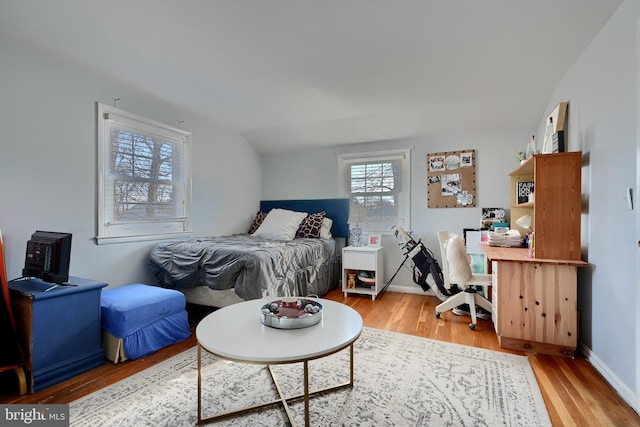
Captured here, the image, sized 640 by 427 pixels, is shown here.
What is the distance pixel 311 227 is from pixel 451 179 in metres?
1.88

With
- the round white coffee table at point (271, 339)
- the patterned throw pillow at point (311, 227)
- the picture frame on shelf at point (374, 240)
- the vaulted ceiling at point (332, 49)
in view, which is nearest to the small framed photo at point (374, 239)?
the picture frame on shelf at point (374, 240)

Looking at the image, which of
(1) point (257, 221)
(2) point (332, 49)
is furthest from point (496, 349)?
(1) point (257, 221)

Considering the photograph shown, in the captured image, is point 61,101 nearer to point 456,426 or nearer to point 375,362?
point 375,362

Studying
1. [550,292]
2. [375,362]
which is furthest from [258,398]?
[550,292]

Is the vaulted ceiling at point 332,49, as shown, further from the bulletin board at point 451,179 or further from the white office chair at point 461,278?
the white office chair at point 461,278

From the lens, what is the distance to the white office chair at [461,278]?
2.67 meters

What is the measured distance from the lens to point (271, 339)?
1.32 meters

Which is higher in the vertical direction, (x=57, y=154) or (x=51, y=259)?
(x=57, y=154)

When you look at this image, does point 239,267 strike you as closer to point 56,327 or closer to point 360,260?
point 56,327

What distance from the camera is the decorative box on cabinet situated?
5.65 ft

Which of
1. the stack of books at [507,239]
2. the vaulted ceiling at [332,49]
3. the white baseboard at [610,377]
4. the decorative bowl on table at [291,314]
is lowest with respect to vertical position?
the white baseboard at [610,377]

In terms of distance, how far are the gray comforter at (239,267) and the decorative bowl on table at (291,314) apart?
92cm

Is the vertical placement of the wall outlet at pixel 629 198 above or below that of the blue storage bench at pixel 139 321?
above

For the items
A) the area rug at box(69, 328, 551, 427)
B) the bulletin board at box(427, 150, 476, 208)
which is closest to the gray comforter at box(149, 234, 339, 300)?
the area rug at box(69, 328, 551, 427)
